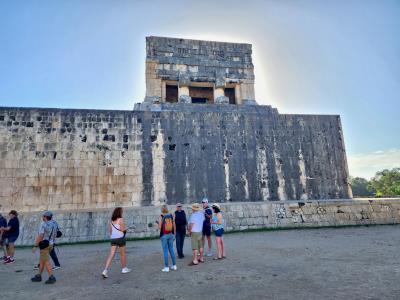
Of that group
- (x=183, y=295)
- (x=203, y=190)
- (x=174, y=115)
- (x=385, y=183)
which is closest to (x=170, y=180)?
(x=203, y=190)

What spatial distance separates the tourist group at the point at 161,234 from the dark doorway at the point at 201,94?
1275cm

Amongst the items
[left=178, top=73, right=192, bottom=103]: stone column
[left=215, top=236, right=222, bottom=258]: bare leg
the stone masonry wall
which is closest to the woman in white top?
[left=215, top=236, right=222, bottom=258]: bare leg

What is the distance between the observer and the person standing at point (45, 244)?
5.46m

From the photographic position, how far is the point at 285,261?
247 inches

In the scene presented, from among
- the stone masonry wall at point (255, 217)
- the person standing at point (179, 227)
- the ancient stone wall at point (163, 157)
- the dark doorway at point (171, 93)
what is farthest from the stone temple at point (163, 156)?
the person standing at point (179, 227)

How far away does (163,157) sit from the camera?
13.3 meters

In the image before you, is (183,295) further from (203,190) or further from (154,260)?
(203,190)

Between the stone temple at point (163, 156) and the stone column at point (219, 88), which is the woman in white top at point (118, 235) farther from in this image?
the stone column at point (219, 88)

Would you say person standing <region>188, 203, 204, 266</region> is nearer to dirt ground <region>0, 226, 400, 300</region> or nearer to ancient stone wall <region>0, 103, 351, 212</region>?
dirt ground <region>0, 226, 400, 300</region>

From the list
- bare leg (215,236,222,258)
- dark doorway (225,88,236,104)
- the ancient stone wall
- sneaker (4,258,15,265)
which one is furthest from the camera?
dark doorway (225,88,236,104)

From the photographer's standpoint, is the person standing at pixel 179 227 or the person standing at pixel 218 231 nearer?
the person standing at pixel 218 231

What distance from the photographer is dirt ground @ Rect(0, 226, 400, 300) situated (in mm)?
4324

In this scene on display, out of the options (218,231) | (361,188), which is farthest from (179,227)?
(361,188)

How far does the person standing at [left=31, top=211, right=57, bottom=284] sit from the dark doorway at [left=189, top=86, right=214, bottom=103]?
552 inches
